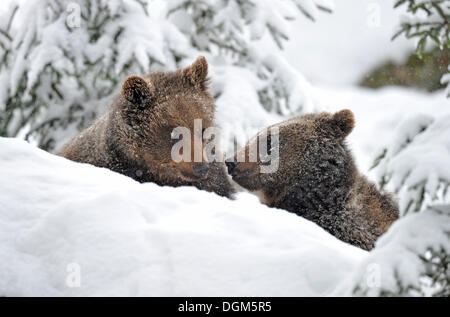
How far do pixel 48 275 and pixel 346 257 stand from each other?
1.40 meters

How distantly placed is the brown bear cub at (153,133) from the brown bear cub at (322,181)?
40cm

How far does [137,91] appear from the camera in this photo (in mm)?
4086

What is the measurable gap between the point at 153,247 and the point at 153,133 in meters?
1.86

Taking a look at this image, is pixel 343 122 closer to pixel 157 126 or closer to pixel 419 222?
Result: pixel 157 126

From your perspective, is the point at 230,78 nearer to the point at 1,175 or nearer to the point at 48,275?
the point at 1,175

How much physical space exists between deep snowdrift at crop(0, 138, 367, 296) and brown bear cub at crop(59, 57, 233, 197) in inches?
48.6

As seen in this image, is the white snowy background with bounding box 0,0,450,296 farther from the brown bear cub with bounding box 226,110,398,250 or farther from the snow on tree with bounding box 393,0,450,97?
the brown bear cub with bounding box 226,110,398,250

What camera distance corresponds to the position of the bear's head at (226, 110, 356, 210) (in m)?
4.00

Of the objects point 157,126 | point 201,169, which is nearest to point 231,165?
point 201,169

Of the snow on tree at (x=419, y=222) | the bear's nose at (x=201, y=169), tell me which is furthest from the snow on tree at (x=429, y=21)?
the bear's nose at (x=201, y=169)

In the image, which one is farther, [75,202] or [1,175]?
[1,175]

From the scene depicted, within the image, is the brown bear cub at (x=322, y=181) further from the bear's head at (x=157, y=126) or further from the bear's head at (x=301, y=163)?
the bear's head at (x=157, y=126)

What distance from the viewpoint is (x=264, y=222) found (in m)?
2.60
